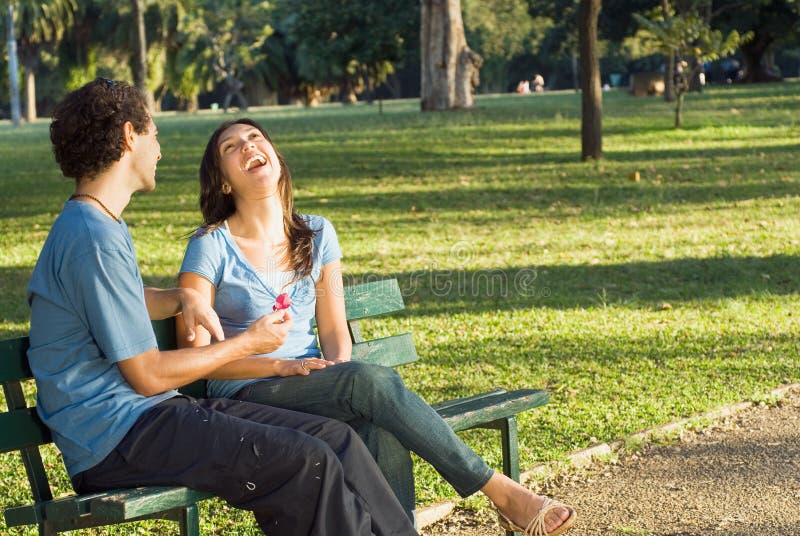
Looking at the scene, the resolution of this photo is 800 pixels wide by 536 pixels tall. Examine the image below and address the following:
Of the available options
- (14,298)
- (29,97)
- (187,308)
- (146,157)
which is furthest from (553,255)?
(29,97)

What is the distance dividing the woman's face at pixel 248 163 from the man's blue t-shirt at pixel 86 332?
2.74ft

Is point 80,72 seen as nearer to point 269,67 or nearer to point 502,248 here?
point 269,67

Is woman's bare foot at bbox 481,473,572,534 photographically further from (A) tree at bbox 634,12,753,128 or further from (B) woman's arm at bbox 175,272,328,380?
(A) tree at bbox 634,12,753,128

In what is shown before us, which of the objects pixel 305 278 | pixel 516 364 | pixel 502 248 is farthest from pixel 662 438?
pixel 502 248

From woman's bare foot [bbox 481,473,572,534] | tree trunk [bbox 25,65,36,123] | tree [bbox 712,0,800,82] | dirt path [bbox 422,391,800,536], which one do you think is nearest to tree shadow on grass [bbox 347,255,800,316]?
dirt path [bbox 422,391,800,536]

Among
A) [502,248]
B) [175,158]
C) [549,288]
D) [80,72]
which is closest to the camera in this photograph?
[549,288]

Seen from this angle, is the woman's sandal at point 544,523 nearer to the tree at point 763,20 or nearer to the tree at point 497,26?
the tree at point 763,20

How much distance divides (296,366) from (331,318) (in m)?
0.47

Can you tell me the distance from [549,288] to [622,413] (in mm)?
3224

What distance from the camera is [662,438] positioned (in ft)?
18.0

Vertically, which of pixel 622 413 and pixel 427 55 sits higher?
pixel 427 55

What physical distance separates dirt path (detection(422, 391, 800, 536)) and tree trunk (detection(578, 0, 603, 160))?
12.0m

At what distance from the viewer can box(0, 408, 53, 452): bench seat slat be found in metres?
3.46

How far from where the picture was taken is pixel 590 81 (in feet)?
57.6
